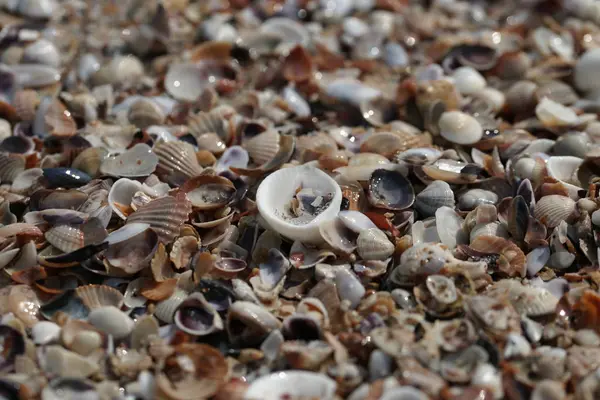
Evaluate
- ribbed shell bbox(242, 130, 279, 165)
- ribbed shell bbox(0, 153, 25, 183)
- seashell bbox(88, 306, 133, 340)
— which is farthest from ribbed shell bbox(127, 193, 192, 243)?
ribbed shell bbox(0, 153, 25, 183)

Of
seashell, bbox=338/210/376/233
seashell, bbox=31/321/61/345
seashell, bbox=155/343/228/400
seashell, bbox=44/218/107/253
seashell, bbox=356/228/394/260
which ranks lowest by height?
seashell, bbox=31/321/61/345

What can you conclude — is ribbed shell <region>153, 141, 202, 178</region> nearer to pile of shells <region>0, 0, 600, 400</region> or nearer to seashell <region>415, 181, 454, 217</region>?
pile of shells <region>0, 0, 600, 400</region>

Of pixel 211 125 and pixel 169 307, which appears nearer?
pixel 169 307

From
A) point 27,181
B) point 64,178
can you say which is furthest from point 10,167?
point 64,178

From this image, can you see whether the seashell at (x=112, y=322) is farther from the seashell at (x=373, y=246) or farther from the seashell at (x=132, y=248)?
the seashell at (x=373, y=246)

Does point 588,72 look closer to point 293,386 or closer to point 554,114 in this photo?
point 554,114

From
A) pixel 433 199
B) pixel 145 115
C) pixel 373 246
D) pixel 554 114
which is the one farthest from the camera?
pixel 145 115

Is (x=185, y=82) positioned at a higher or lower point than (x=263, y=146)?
lower
